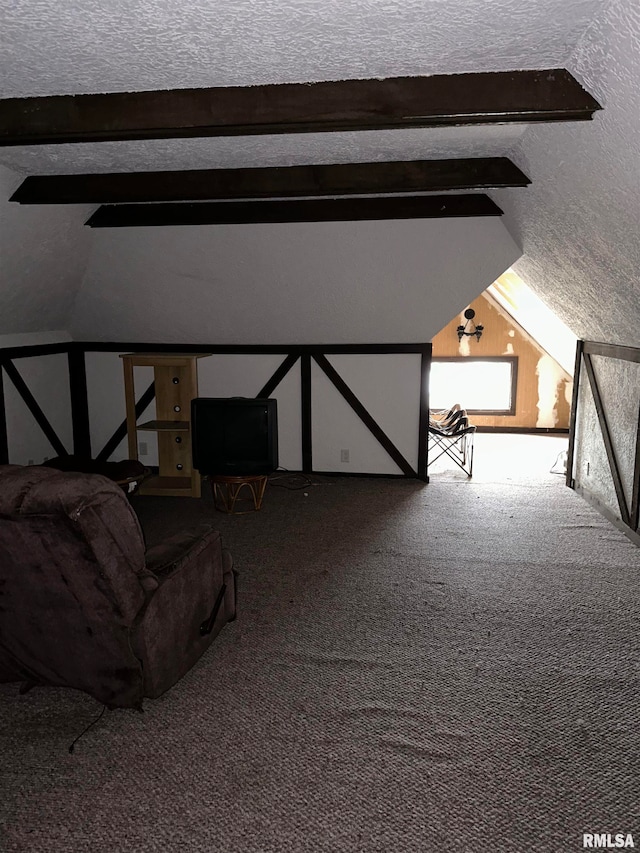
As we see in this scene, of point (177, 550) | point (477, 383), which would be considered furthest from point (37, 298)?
point (477, 383)

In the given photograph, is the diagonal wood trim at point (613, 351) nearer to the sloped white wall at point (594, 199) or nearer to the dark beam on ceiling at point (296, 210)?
the sloped white wall at point (594, 199)

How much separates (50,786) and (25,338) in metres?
4.91

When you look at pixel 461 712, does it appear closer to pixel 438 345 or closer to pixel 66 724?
pixel 66 724

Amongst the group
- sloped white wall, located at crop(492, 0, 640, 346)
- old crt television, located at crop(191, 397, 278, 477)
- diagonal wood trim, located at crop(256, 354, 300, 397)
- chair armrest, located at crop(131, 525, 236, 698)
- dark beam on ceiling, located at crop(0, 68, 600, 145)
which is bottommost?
chair armrest, located at crop(131, 525, 236, 698)

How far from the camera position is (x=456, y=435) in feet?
22.8

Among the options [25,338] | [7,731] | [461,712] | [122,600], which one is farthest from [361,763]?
[25,338]

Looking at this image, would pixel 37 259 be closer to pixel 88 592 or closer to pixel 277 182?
pixel 277 182

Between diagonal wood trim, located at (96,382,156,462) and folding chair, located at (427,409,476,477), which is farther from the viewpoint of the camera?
diagonal wood trim, located at (96,382,156,462)

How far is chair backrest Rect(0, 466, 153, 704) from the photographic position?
96.9 inches

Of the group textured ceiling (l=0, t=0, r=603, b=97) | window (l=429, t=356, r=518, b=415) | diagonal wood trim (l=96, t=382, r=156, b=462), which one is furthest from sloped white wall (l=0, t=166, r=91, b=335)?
window (l=429, t=356, r=518, b=415)

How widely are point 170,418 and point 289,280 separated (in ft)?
5.91

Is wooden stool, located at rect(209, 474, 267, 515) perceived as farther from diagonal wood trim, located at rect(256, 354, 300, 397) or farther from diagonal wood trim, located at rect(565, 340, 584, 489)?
diagonal wood trim, located at rect(565, 340, 584, 489)

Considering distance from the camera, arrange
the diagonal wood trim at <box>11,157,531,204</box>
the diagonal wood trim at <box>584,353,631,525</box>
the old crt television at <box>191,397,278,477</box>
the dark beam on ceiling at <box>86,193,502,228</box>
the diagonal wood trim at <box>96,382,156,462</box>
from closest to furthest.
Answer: the diagonal wood trim at <box>11,157,531,204</box>, the dark beam on ceiling at <box>86,193,502,228</box>, the diagonal wood trim at <box>584,353,631,525</box>, the old crt television at <box>191,397,278,477</box>, the diagonal wood trim at <box>96,382,156,462</box>

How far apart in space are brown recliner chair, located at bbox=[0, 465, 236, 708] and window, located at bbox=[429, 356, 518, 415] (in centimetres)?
684
